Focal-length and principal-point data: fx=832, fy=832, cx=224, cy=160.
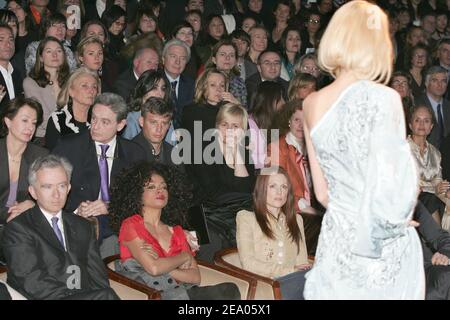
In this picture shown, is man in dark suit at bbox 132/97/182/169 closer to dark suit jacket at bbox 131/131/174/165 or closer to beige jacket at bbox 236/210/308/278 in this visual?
dark suit jacket at bbox 131/131/174/165

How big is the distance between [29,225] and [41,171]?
12.3 inches

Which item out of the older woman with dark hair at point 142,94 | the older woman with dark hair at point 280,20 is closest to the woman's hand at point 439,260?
the older woman with dark hair at point 142,94

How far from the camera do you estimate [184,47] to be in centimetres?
791

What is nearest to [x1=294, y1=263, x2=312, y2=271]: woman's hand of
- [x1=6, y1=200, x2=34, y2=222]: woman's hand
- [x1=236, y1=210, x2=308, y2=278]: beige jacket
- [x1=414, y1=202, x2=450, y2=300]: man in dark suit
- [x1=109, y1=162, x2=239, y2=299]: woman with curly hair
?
[x1=236, y1=210, x2=308, y2=278]: beige jacket

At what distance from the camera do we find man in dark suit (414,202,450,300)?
206 inches

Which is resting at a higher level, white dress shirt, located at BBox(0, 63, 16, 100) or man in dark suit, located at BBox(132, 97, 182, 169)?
white dress shirt, located at BBox(0, 63, 16, 100)

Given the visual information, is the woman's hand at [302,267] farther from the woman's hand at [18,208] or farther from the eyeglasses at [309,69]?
the eyeglasses at [309,69]

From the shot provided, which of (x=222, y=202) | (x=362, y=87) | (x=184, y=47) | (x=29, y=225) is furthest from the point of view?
(x=184, y=47)

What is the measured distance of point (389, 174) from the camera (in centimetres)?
267

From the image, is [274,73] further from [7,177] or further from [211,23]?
[7,177]

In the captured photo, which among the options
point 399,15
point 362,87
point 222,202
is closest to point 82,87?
point 222,202

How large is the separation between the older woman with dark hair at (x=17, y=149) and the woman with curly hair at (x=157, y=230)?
0.75 metres

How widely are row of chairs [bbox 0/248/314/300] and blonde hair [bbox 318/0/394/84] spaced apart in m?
2.15

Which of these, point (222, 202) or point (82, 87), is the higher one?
point (82, 87)
